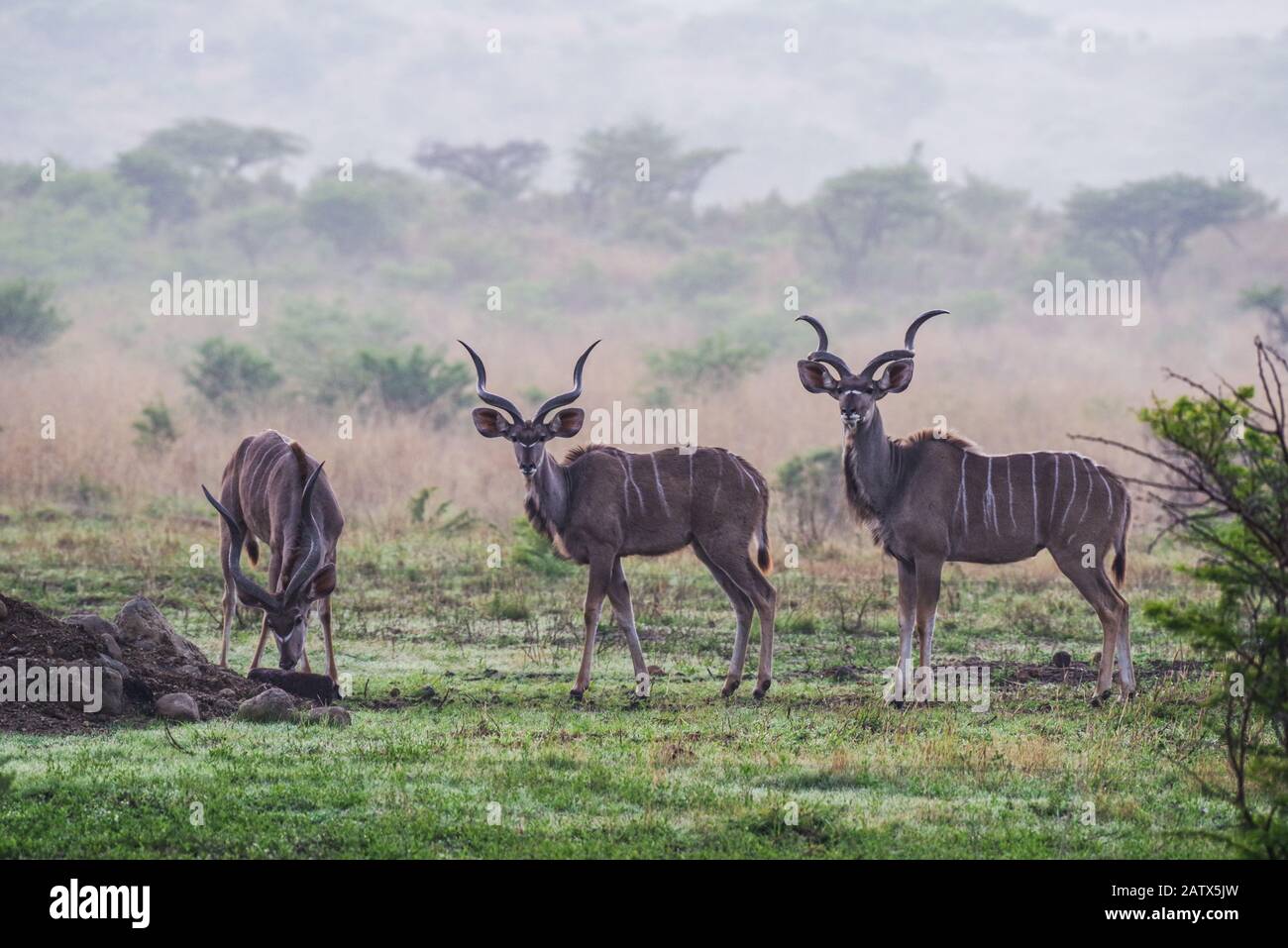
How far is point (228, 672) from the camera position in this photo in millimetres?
8422

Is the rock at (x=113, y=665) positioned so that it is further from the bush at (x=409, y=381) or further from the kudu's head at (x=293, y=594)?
the bush at (x=409, y=381)

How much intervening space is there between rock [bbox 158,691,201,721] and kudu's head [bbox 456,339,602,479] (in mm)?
1904

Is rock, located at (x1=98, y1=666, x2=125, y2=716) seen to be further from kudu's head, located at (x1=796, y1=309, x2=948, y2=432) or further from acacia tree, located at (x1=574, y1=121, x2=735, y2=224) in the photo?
acacia tree, located at (x1=574, y1=121, x2=735, y2=224)

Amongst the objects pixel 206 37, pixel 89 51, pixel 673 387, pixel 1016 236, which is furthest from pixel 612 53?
pixel 673 387

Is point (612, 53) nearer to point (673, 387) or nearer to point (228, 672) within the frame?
point (673, 387)

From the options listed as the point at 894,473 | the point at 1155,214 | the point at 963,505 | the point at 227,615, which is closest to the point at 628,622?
the point at 894,473

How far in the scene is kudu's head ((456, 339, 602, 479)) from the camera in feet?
28.5

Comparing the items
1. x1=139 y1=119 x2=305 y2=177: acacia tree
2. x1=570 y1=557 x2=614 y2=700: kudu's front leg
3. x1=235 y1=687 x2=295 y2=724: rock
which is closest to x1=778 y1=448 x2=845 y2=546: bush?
x1=570 y1=557 x2=614 y2=700: kudu's front leg

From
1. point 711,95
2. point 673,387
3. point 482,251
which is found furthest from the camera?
point 711,95

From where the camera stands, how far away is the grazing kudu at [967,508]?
8758mm

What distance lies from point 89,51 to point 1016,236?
155ft
